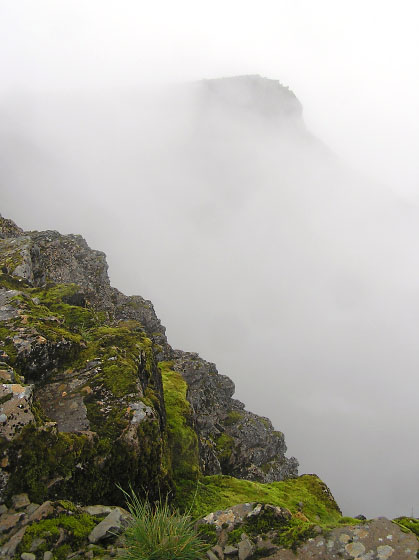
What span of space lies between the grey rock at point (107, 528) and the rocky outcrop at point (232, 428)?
3261 centimetres

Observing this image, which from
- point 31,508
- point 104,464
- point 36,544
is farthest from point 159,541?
point 104,464

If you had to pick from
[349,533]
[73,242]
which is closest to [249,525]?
[349,533]

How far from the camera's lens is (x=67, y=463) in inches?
386

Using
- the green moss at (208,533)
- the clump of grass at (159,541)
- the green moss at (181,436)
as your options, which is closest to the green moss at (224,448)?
the green moss at (181,436)

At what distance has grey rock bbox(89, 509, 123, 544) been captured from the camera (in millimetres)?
7875

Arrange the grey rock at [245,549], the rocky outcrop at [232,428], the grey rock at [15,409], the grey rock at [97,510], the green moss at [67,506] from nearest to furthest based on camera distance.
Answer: the grey rock at [245,549] < the green moss at [67,506] < the grey rock at [97,510] < the grey rock at [15,409] < the rocky outcrop at [232,428]

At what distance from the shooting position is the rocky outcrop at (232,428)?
4381cm

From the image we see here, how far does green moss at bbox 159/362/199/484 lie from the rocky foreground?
0.06 meters

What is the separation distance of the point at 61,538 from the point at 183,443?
8.83 meters

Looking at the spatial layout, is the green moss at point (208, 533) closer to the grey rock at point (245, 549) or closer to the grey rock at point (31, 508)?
the grey rock at point (245, 549)

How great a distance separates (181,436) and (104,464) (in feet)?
20.5

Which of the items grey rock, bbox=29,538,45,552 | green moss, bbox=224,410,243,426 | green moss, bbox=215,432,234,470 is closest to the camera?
grey rock, bbox=29,538,45,552

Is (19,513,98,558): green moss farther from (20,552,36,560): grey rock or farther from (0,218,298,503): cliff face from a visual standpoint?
(0,218,298,503): cliff face

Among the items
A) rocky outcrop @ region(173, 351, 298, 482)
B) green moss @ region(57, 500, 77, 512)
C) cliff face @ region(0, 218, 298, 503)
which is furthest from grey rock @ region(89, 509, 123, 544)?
rocky outcrop @ region(173, 351, 298, 482)
